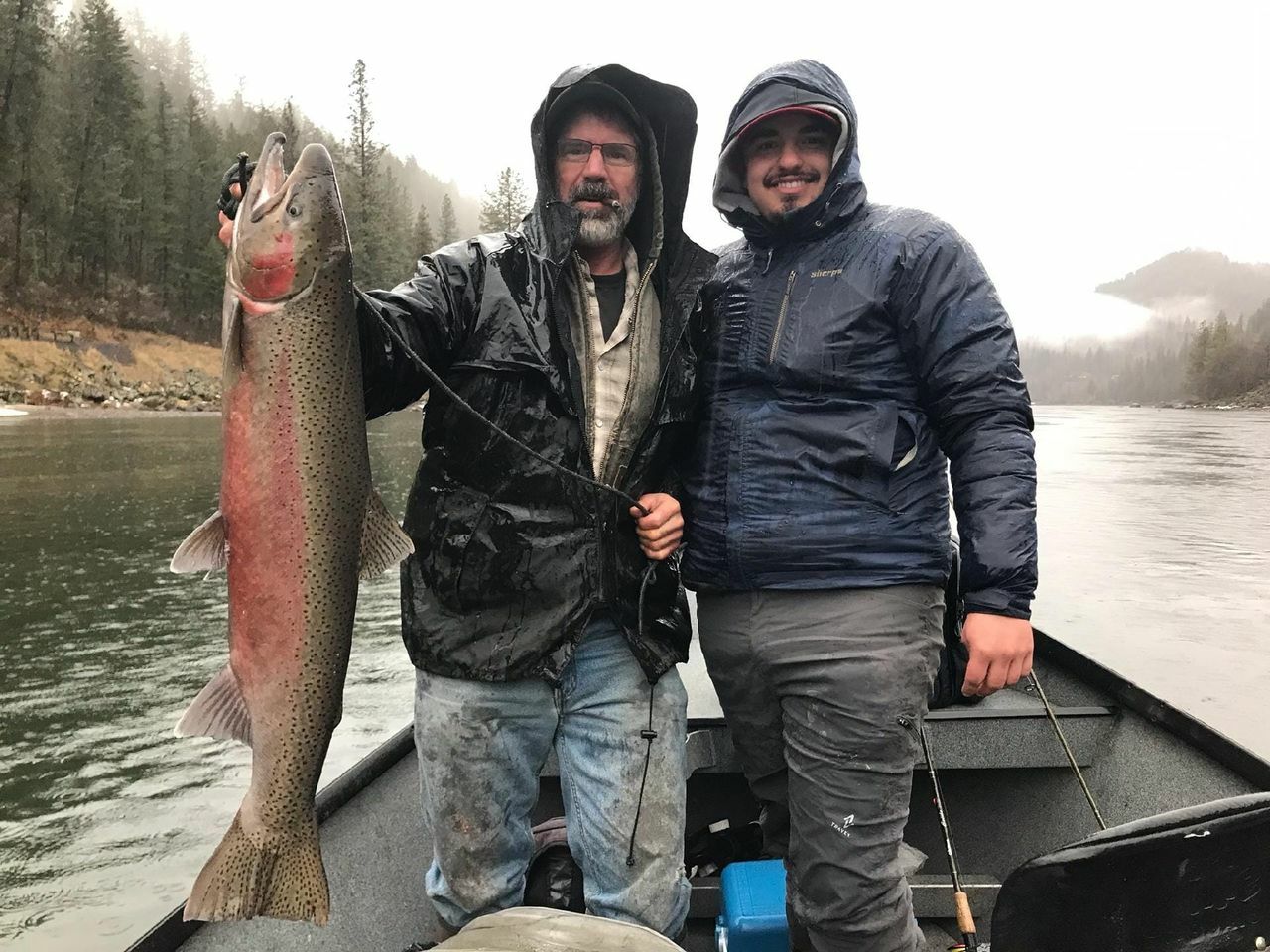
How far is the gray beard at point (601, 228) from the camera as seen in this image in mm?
2994

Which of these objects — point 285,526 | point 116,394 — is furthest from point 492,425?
point 116,394

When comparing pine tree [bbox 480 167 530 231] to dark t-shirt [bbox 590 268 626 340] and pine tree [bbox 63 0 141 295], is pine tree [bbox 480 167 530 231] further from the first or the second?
dark t-shirt [bbox 590 268 626 340]

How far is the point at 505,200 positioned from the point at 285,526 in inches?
2615

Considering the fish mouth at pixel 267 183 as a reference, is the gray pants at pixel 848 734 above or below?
below

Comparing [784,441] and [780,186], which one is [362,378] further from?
[780,186]

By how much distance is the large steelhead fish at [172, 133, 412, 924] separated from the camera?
7.45ft

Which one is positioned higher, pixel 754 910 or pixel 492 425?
pixel 492 425

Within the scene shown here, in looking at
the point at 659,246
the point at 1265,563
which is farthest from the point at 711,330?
the point at 1265,563

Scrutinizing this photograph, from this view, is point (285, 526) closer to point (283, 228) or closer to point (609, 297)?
point (283, 228)

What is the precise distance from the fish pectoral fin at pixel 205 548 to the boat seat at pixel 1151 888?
85.7 inches

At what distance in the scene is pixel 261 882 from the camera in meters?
2.42

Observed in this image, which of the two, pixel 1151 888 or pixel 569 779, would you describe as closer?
pixel 1151 888

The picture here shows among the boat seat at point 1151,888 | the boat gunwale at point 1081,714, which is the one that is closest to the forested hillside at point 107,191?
the boat gunwale at point 1081,714

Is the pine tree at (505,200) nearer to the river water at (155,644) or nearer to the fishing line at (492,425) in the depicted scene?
the river water at (155,644)
